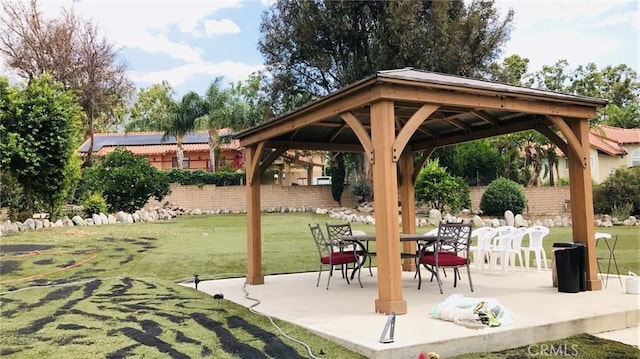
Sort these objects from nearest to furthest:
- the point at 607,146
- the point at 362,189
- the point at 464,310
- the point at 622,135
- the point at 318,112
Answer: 1. the point at 464,310
2. the point at 318,112
3. the point at 362,189
4. the point at 607,146
5. the point at 622,135

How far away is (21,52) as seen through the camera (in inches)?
840

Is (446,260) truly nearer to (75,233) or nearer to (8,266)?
(8,266)

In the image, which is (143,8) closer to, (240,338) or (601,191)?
(240,338)

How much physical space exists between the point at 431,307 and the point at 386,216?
3.83ft

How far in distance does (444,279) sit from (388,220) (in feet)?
9.68

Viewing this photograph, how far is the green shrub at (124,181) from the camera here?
55.9 feet

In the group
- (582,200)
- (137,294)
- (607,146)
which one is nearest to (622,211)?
(607,146)

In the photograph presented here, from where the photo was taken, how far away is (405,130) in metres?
4.91

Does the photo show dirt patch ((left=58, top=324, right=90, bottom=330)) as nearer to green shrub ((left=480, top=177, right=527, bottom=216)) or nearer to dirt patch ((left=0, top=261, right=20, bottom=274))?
dirt patch ((left=0, top=261, right=20, bottom=274))

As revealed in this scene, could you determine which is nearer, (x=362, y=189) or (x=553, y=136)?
(x=553, y=136)

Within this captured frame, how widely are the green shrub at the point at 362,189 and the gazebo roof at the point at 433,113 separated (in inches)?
499

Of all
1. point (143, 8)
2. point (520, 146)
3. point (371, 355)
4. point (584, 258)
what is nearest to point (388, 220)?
point (371, 355)

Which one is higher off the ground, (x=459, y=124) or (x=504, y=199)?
(x=459, y=124)

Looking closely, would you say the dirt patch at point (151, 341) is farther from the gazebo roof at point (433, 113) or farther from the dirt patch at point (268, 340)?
the gazebo roof at point (433, 113)
